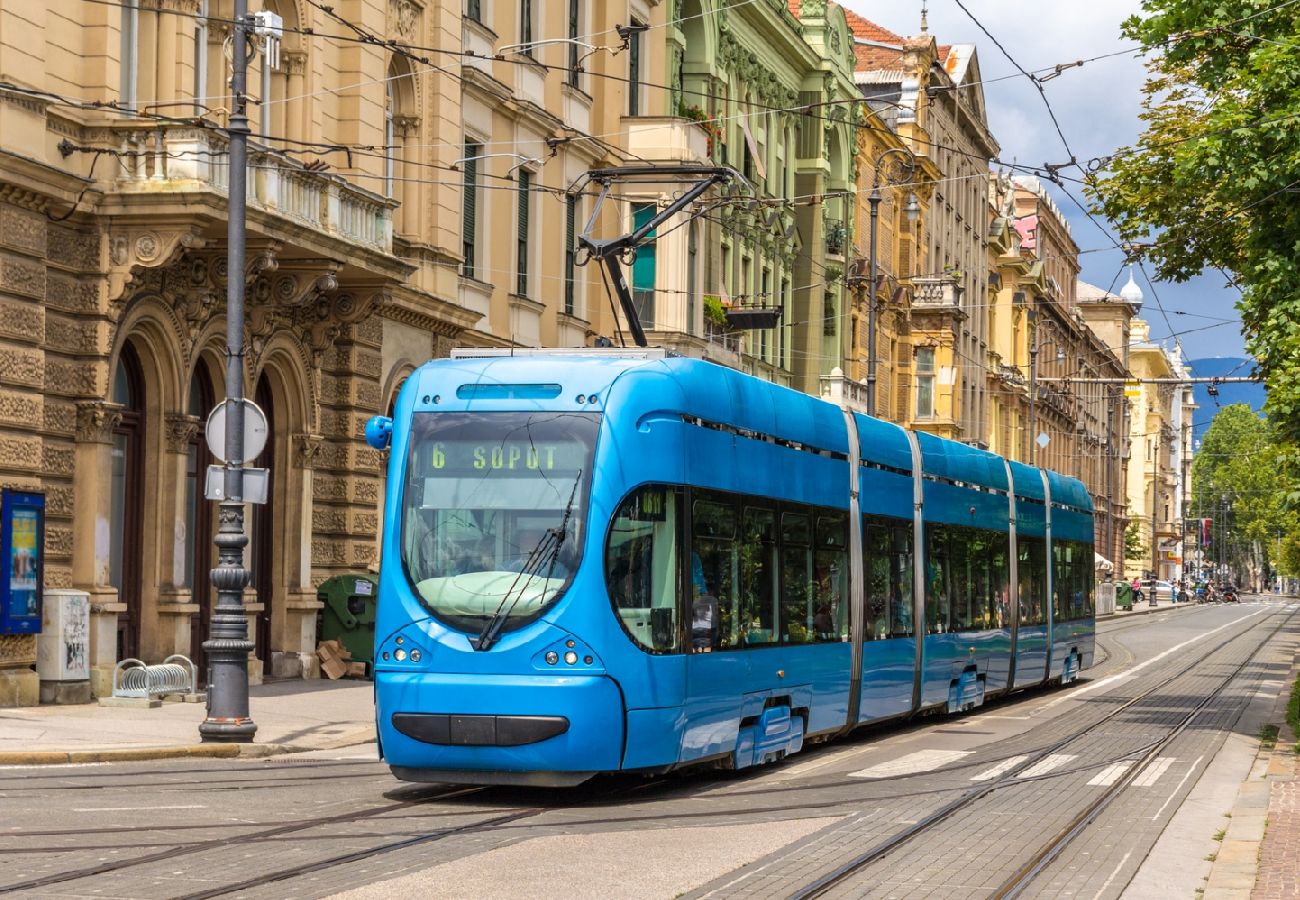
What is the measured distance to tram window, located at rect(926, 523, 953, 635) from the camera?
22625 mm

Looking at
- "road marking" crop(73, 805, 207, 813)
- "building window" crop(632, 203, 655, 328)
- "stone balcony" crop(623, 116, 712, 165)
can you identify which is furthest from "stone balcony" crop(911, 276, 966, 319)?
"road marking" crop(73, 805, 207, 813)

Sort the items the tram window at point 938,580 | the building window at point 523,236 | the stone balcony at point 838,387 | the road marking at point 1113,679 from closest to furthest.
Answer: the tram window at point 938,580
the road marking at point 1113,679
the building window at point 523,236
the stone balcony at point 838,387

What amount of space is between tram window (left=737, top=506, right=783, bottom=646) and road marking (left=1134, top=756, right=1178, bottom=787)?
11.1 ft

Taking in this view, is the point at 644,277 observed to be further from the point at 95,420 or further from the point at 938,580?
the point at 95,420

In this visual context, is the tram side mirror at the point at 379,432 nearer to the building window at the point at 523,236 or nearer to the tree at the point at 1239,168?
the tree at the point at 1239,168

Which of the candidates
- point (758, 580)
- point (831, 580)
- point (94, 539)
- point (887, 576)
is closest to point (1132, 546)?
point (887, 576)

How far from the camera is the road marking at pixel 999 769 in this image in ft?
56.6

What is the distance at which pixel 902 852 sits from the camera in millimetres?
12367

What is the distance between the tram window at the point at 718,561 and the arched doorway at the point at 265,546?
12.6m

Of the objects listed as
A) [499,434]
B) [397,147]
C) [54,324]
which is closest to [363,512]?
[397,147]

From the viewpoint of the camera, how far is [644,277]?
129 ft

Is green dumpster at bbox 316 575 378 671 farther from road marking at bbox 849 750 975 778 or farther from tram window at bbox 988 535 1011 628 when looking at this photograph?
road marking at bbox 849 750 975 778

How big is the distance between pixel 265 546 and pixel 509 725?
1433 cm

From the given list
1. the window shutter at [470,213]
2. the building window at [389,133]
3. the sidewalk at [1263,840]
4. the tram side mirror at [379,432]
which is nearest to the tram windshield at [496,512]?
the tram side mirror at [379,432]
